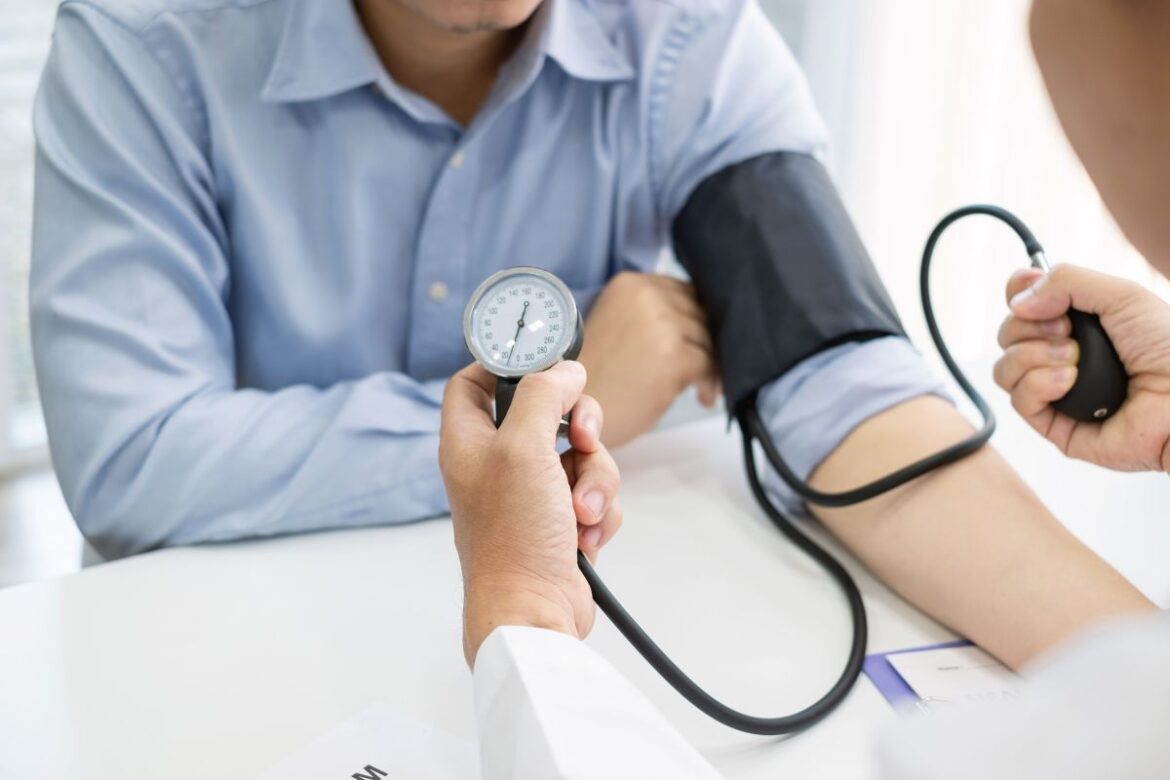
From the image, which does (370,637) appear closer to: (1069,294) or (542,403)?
(542,403)

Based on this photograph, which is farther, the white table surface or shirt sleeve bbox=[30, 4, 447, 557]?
shirt sleeve bbox=[30, 4, 447, 557]

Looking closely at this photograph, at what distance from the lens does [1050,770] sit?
0.36 meters

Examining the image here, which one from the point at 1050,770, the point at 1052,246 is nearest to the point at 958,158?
the point at 1052,246

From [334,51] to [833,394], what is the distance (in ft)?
1.88

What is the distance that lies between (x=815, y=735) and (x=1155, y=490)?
1.71 feet

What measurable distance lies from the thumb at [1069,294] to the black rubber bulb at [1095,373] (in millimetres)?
13

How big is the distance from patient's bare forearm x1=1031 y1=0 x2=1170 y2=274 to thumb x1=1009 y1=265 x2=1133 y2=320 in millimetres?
295

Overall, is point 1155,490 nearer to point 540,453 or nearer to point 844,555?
point 844,555

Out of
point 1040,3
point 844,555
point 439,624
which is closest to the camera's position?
point 1040,3

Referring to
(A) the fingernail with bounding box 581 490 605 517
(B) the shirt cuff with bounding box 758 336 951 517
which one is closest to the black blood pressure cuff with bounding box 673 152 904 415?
(B) the shirt cuff with bounding box 758 336 951 517

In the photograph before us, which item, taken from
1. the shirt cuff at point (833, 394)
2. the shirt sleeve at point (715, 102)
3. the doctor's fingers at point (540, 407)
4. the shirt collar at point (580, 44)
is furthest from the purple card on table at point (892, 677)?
the shirt collar at point (580, 44)

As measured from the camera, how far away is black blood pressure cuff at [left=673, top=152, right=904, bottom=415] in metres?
0.99

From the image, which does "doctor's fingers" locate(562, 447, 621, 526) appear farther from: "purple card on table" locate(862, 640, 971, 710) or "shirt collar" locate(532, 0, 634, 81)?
"shirt collar" locate(532, 0, 634, 81)

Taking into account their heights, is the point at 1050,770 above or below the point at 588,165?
above
